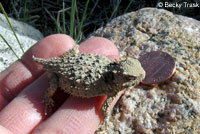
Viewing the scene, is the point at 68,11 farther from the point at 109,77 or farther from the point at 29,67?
the point at 109,77

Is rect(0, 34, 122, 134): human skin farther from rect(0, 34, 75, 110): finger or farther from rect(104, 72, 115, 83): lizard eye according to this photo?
rect(104, 72, 115, 83): lizard eye

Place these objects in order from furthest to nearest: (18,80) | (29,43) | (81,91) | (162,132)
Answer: (29,43) < (18,80) < (81,91) < (162,132)

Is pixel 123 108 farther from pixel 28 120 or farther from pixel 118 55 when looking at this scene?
pixel 28 120

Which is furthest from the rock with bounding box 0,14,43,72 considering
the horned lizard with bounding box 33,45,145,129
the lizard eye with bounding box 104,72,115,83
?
the lizard eye with bounding box 104,72,115,83

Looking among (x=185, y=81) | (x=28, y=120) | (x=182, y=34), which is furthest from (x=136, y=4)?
(x=28, y=120)

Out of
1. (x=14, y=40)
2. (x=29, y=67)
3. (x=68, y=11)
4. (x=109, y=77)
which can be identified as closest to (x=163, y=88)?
Answer: (x=109, y=77)

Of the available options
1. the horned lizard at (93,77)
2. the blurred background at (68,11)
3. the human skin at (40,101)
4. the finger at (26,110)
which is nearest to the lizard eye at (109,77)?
the horned lizard at (93,77)

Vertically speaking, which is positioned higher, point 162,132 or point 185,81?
point 185,81
